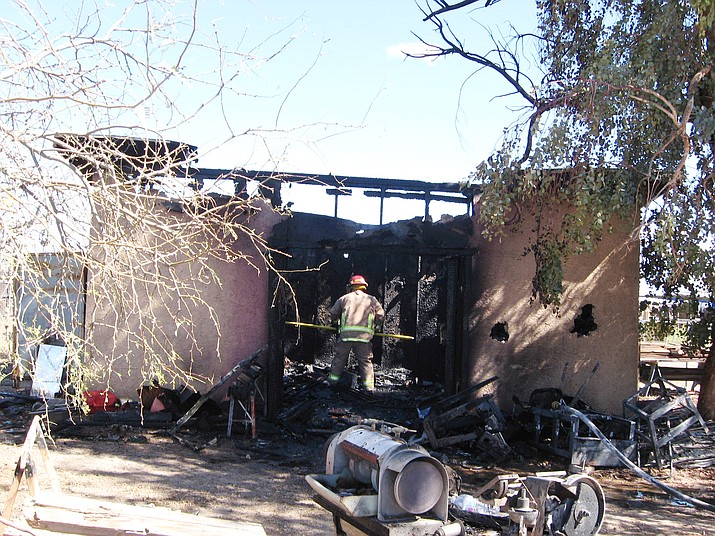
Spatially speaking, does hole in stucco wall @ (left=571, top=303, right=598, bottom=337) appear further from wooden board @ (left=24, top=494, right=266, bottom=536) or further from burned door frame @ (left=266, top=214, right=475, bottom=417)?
wooden board @ (left=24, top=494, right=266, bottom=536)

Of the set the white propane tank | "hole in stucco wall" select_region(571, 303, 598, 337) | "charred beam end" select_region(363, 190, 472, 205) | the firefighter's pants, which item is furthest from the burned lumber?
"hole in stucco wall" select_region(571, 303, 598, 337)

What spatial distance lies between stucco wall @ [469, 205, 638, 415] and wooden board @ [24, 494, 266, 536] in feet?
24.4

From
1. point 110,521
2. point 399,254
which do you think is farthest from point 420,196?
A: point 110,521

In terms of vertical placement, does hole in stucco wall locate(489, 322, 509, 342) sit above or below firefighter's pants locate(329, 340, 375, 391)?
above

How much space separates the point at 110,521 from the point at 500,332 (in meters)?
8.09

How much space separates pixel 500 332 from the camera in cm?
1098

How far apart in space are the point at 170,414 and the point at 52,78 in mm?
6603

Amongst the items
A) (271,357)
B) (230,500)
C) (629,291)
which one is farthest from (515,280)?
(230,500)

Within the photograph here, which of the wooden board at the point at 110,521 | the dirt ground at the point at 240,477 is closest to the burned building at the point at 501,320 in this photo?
the dirt ground at the point at 240,477

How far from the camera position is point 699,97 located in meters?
9.28

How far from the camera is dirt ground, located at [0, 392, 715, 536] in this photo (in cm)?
682

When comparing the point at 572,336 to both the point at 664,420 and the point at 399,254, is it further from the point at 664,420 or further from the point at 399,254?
the point at 399,254

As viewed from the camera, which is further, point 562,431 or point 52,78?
point 562,431

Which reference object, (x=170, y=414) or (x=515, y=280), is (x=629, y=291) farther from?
(x=170, y=414)
